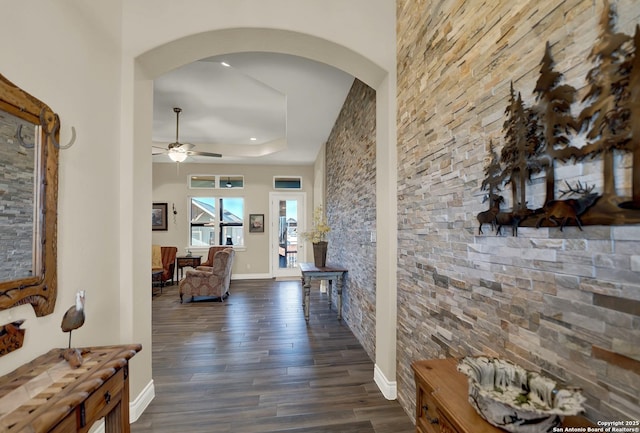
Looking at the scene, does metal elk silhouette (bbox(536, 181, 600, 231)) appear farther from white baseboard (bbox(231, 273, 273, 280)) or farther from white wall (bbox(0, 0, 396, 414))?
white baseboard (bbox(231, 273, 273, 280))

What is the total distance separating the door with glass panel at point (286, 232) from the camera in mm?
7820

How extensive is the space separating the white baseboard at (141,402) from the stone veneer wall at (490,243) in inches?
78.4

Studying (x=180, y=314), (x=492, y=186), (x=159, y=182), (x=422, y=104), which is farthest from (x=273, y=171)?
(x=492, y=186)

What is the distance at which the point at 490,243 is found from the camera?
1.28 m

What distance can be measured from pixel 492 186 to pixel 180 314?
484cm

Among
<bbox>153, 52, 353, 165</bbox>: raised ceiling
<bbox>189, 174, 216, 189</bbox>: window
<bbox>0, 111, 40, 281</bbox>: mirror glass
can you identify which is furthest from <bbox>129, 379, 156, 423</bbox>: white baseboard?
<bbox>189, 174, 216, 189</bbox>: window

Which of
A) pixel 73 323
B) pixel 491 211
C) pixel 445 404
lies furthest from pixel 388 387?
pixel 73 323

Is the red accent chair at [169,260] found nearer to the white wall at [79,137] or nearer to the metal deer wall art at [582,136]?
the white wall at [79,137]

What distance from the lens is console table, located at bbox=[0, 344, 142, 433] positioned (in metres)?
0.96

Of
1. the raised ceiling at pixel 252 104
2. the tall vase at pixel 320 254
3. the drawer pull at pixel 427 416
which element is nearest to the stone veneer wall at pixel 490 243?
the drawer pull at pixel 427 416

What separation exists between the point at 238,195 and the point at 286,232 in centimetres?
165

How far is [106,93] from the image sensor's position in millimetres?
1957

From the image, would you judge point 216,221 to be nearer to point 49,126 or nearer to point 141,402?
point 141,402

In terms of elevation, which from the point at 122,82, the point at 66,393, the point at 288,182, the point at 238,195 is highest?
the point at 288,182
